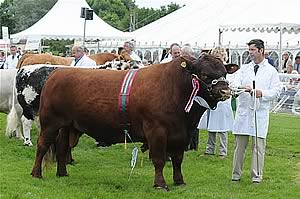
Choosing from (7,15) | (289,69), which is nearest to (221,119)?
(289,69)

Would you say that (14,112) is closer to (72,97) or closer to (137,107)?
(72,97)

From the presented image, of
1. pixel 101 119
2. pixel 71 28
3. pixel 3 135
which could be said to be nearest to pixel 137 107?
pixel 101 119

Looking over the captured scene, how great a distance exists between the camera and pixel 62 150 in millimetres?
9188

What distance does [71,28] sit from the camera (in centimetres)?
3600

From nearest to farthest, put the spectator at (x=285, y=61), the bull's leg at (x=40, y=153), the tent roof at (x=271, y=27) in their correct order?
the bull's leg at (x=40, y=153), the tent roof at (x=271, y=27), the spectator at (x=285, y=61)

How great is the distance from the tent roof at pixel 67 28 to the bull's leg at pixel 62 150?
25.5 metres

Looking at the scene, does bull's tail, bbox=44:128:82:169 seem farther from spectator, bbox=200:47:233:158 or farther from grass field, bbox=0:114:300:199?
spectator, bbox=200:47:233:158

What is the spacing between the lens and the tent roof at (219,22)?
25.5m

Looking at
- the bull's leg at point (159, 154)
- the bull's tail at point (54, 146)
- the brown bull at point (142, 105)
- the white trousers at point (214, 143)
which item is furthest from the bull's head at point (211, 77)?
the white trousers at point (214, 143)

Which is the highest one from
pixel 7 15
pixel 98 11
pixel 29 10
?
pixel 98 11

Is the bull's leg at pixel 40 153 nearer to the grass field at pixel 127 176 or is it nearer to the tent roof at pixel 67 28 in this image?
the grass field at pixel 127 176

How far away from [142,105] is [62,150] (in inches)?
67.2

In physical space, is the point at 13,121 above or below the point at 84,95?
below

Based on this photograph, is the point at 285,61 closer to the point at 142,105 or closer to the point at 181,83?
the point at 181,83
